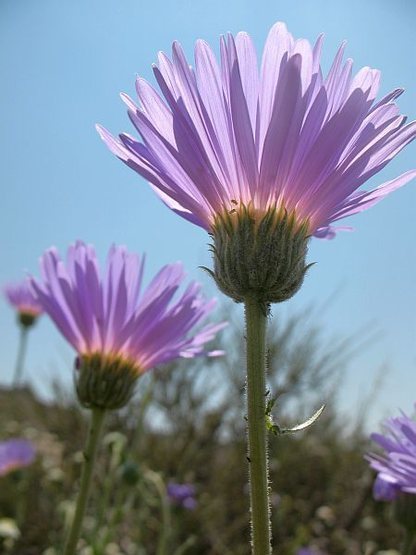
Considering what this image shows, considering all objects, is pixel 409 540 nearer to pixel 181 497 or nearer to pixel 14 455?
pixel 181 497

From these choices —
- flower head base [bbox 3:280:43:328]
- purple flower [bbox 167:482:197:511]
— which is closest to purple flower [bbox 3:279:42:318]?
flower head base [bbox 3:280:43:328]

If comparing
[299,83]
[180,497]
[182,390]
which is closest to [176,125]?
[299,83]

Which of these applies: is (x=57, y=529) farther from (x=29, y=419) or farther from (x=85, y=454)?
(x=29, y=419)

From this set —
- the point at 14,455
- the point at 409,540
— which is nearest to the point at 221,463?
the point at 14,455

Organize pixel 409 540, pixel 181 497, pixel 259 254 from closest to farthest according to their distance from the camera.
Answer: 1. pixel 259 254
2. pixel 409 540
3. pixel 181 497

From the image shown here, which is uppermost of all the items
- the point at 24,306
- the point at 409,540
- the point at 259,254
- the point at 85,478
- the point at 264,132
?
the point at 24,306

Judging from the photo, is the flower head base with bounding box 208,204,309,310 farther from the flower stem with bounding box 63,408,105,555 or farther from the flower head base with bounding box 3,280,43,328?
the flower head base with bounding box 3,280,43,328

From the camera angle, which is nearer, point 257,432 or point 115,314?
point 257,432
